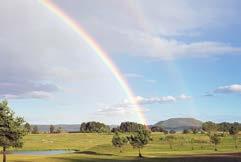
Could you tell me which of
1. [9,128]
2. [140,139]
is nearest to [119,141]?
[140,139]

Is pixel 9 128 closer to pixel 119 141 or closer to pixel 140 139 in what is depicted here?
pixel 140 139

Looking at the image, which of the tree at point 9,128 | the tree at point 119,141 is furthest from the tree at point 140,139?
the tree at point 9,128

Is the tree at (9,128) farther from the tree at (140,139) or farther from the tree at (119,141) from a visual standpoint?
the tree at (119,141)

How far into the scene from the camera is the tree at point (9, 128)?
7219 centimetres

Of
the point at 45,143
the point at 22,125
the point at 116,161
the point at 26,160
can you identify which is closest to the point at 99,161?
the point at 116,161

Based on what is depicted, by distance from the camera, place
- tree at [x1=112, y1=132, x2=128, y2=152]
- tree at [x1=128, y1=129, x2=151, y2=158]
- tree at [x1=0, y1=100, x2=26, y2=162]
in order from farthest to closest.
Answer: tree at [x1=112, y1=132, x2=128, y2=152]
tree at [x1=128, y1=129, x2=151, y2=158]
tree at [x1=0, y1=100, x2=26, y2=162]

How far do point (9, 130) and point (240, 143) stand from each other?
120m

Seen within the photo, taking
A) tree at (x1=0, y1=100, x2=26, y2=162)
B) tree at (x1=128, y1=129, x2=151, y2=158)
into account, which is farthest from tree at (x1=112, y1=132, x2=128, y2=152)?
tree at (x1=0, y1=100, x2=26, y2=162)

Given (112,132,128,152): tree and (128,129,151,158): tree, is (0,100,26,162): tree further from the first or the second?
(112,132,128,152): tree

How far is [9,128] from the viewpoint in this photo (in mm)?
72312

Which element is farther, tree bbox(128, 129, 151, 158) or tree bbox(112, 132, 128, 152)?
tree bbox(112, 132, 128, 152)

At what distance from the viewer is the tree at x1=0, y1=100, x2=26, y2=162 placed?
7219 centimetres

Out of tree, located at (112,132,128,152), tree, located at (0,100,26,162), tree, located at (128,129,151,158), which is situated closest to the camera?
tree, located at (0,100,26,162)

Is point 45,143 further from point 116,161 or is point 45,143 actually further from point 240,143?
point 116,161
